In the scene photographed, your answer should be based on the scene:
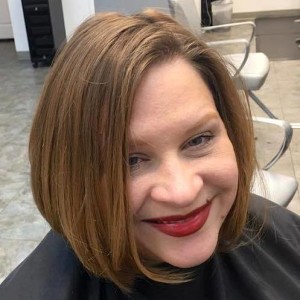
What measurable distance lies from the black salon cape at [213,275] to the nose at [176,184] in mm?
183

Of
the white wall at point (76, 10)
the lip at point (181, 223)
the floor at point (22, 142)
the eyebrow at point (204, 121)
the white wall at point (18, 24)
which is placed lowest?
the floor at point (22, 142)

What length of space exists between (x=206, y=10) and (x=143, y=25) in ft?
15.6

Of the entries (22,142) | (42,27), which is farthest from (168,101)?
(42,27)

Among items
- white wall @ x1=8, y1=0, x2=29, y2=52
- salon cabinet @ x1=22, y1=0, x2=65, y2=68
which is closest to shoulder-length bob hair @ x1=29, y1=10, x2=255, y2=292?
salon cabinet @ x1=22, y1=0, x2=65, y2=68

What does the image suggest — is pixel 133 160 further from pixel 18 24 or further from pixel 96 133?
pixel 18 24

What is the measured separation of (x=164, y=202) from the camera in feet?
1.97

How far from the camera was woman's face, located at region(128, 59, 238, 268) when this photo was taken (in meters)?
0.60

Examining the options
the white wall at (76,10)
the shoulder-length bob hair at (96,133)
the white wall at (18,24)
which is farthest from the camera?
the white wall at (18,24)

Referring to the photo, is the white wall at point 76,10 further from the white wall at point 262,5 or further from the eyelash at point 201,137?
the white wall at point 262,5

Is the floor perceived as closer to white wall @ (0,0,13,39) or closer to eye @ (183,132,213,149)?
white wall @ (0,0,13,39)

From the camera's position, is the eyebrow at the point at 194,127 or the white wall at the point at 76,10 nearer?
the eyebrow at the point at 194,127

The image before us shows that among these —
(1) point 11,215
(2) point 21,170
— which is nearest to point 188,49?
(1) point 11,215

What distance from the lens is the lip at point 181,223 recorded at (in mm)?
628

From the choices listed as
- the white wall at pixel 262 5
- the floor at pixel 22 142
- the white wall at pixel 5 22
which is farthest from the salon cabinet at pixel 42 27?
the white wall at pixel 262 5
